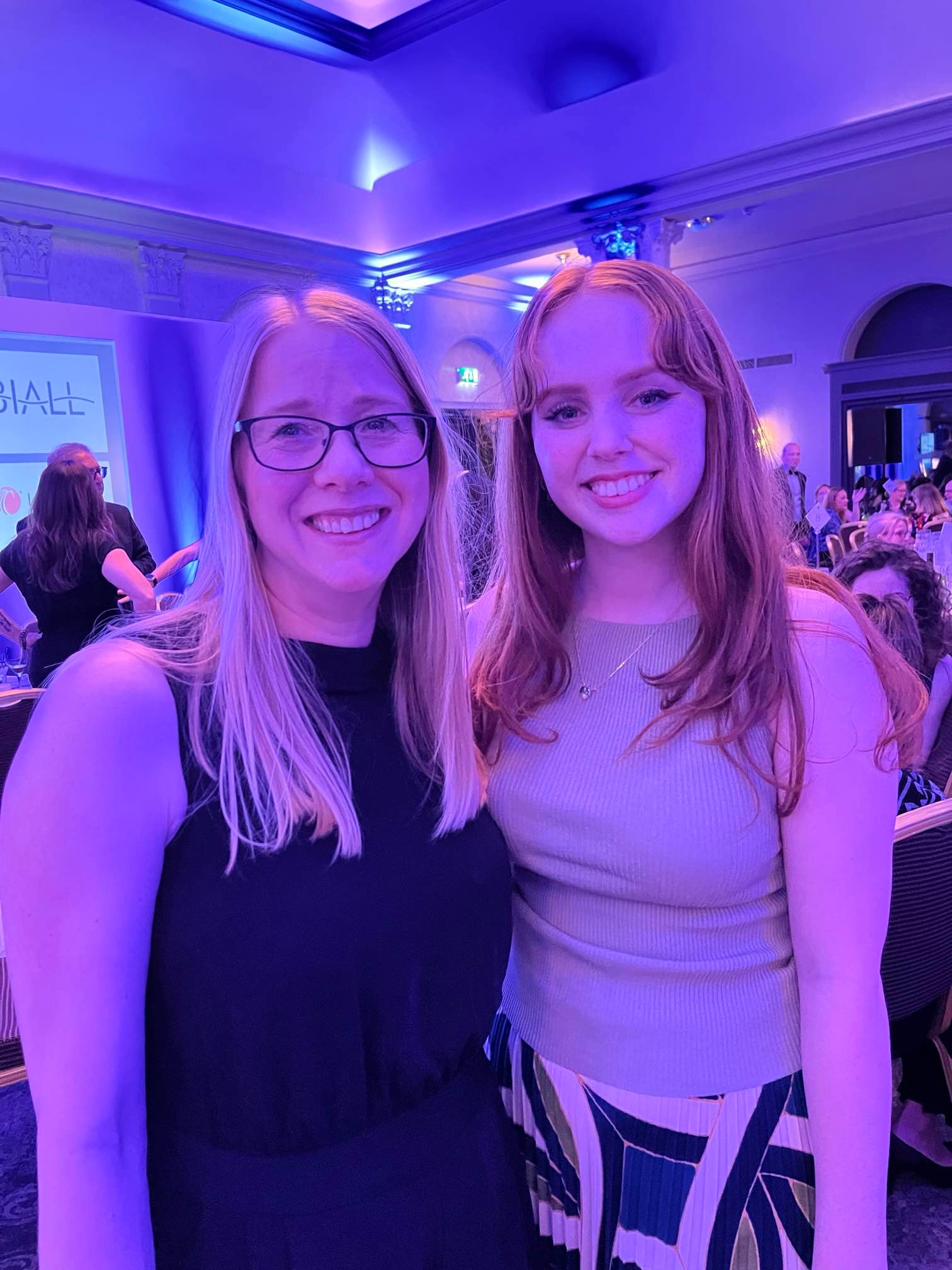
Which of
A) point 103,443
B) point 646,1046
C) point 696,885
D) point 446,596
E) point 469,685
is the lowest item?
point 646,1046

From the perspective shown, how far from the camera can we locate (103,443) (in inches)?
271

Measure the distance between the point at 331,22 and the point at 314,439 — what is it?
5.95 m

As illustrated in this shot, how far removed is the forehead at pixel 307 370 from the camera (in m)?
1.01

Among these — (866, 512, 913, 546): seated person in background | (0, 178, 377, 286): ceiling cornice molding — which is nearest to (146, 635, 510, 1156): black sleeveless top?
(866, 512, 913, 546): seated person in background

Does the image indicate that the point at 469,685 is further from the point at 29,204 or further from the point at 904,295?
the point at 904,295

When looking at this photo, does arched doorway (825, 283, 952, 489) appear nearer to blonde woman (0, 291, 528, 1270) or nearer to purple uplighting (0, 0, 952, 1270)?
purple uplighting (0, 0, 952, 1270)

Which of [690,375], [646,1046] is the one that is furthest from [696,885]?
[690,375]

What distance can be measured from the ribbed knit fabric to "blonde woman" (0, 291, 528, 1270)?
9 centimetres

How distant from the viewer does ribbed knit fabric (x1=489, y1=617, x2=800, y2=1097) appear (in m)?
1.02

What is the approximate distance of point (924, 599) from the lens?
8.23 feet

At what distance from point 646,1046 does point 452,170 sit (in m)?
7.83

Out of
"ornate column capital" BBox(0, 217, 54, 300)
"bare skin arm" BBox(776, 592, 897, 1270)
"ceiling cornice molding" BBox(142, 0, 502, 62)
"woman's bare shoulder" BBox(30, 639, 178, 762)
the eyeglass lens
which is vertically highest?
"ceiling cornice molding" BBox(142, 0, 502, 62)

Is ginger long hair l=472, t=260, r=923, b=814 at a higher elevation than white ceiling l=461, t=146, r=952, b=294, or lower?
lower

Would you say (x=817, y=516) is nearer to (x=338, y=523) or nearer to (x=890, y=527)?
(x=890, y=527)
